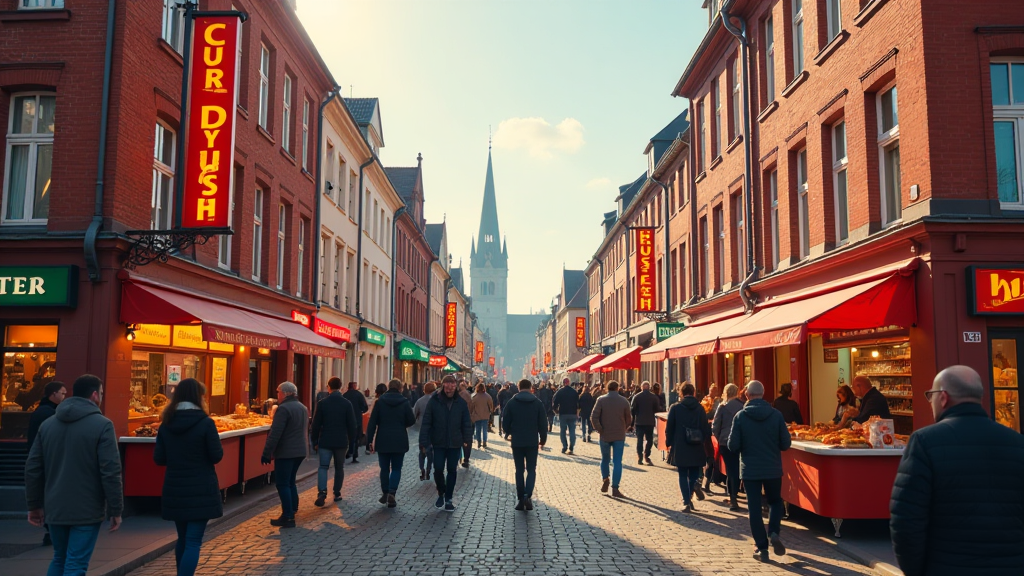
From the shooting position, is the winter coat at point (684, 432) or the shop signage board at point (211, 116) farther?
the shop signage board at point (211, 116)

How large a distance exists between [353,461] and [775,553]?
39.4 feet

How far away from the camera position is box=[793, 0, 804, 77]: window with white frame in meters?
15.4

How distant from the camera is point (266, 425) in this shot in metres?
13.3

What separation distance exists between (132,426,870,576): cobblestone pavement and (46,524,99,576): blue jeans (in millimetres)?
1682

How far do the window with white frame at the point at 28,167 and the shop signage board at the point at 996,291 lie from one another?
1244 centimetres

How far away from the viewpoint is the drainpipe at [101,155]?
1052 centimetres

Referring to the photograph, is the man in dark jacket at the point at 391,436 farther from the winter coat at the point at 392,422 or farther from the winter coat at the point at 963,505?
the winter coat at the point at 963,505

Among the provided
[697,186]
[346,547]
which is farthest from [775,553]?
[697,186]

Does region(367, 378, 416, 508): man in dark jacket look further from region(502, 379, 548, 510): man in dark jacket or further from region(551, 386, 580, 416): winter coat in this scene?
region(551, 386, 580, 416): winter coat

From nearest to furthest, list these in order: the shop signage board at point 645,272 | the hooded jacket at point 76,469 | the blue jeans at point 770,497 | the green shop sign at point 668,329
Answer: the hooded jacket at point 76,469 < the blue jeans at point 770,497 < the green shop sign at point 668,329 < the shop signage board at point 645,272

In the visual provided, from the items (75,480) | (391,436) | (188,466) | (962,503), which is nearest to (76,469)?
(75,480)

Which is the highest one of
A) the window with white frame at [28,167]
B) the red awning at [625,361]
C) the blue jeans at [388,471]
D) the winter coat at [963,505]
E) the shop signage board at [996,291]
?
the window with white frame at [28,167]

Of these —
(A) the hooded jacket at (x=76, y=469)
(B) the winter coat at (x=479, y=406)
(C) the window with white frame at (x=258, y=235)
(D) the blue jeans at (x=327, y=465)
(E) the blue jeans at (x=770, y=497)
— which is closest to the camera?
(A) the hooded jacket at (x=76, y=469)

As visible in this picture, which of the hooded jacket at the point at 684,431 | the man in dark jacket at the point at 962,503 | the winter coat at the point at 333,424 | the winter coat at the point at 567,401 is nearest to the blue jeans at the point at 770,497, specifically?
the hooded jacket at the point at 684,431
